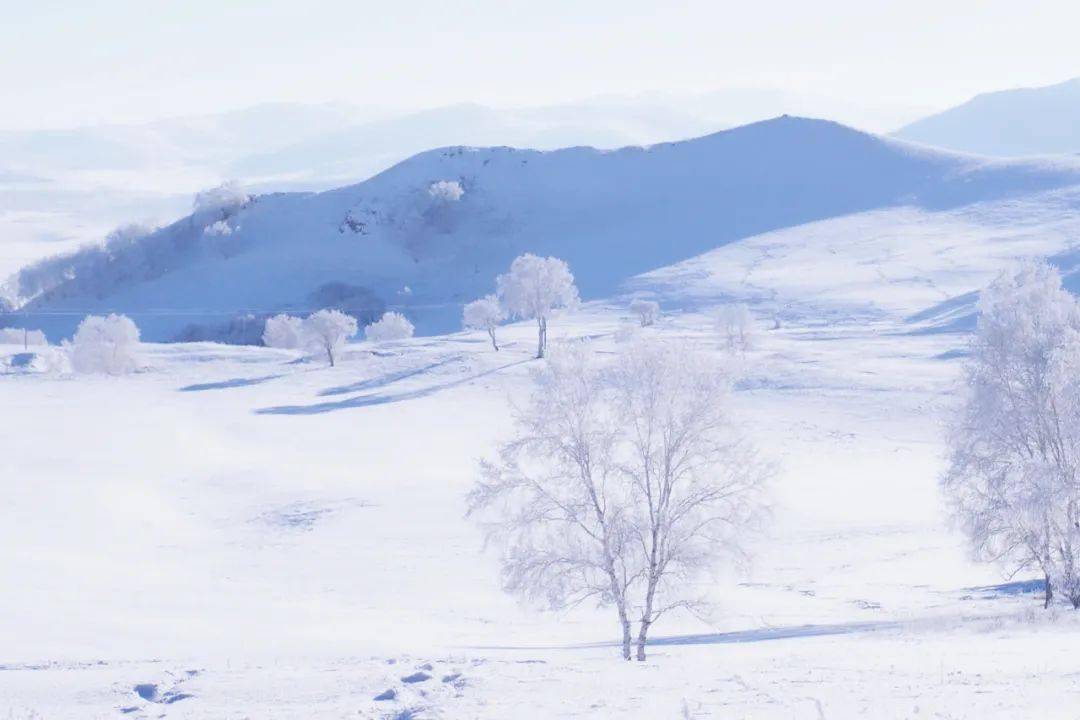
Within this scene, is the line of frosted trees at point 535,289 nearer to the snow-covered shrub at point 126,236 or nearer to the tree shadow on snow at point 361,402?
the tree shadow on snow at point 361,402

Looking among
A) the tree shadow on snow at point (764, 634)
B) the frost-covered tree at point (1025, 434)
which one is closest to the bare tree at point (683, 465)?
the tree shadow on snow at point (764, 634)

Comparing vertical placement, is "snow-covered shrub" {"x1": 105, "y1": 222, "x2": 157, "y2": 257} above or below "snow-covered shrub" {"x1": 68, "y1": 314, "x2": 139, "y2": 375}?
above

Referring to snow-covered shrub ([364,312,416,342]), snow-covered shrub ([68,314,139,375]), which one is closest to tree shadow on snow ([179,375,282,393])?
snow-covered shrub ([68,314,139,375])

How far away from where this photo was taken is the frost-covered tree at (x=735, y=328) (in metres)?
80.6

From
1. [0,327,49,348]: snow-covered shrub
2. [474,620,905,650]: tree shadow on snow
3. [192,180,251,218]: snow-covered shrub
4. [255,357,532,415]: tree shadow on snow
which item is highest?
[192,180,251,218]: snow-covered shrub

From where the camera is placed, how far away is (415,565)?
35.7 meters

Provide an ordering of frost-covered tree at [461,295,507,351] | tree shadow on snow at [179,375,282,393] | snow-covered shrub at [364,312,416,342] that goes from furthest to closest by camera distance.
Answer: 1. snow-covered shrub at [364,312,416,342]
2. frost-covered tree at [461,295,507,351]
3. tree shadow on snow at [179,375,282,393]

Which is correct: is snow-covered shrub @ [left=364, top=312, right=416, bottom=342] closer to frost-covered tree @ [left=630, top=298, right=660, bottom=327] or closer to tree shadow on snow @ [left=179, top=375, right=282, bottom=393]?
frost-covered tree @ [left=630, top=298, right=660, bottom=327]

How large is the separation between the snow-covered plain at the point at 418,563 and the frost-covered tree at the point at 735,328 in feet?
5.41

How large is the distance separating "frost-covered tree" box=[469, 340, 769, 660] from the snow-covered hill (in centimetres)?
10163

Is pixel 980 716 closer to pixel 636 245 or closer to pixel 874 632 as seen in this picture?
pixel 874 632

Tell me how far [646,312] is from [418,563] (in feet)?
229

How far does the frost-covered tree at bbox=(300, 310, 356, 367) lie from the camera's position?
3246 inches

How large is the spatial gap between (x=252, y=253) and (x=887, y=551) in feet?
399
